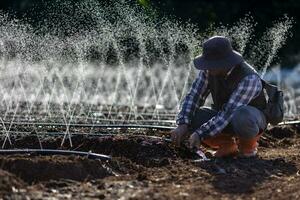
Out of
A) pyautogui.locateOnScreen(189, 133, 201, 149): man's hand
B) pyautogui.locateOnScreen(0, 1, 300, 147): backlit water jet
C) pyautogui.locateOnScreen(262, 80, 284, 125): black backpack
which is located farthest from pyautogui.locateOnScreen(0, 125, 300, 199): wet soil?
pyautogui.locateOnScreen(0, 1, 300, 147): backlit water jet

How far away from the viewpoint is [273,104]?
19.3ft

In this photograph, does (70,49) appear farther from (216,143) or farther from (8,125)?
(216,143)

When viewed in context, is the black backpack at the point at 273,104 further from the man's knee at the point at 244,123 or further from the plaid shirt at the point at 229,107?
the man's knee at the point at 244,123

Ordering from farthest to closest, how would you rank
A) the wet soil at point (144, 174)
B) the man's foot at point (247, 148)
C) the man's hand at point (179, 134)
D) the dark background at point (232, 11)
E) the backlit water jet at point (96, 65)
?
the dark background at point (232, 11)
the backlit water jet at point (96, 65)
the man's foot at point (247, 148)
the man's hand at point (179, 134)
the wet soil at point (144, 174)

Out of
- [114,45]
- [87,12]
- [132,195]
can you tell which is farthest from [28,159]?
[114,45]

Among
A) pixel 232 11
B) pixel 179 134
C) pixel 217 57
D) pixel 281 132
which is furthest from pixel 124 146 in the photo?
pixel 232 11

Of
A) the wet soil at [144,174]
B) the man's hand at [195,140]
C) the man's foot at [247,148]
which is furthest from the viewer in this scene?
the man's foot at [247,148]

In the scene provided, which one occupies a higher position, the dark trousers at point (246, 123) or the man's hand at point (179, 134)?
the dark trousers at point (246, 123)

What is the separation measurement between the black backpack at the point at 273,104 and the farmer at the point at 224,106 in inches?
2.6

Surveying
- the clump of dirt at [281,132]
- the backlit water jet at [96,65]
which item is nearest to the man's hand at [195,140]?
the backlit water jet at [96,65]

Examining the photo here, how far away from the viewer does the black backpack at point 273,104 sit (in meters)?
5.84

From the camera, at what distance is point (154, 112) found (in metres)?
9.66

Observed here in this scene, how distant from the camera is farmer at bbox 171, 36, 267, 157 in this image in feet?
17.9

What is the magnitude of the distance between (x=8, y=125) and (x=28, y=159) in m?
2.49
